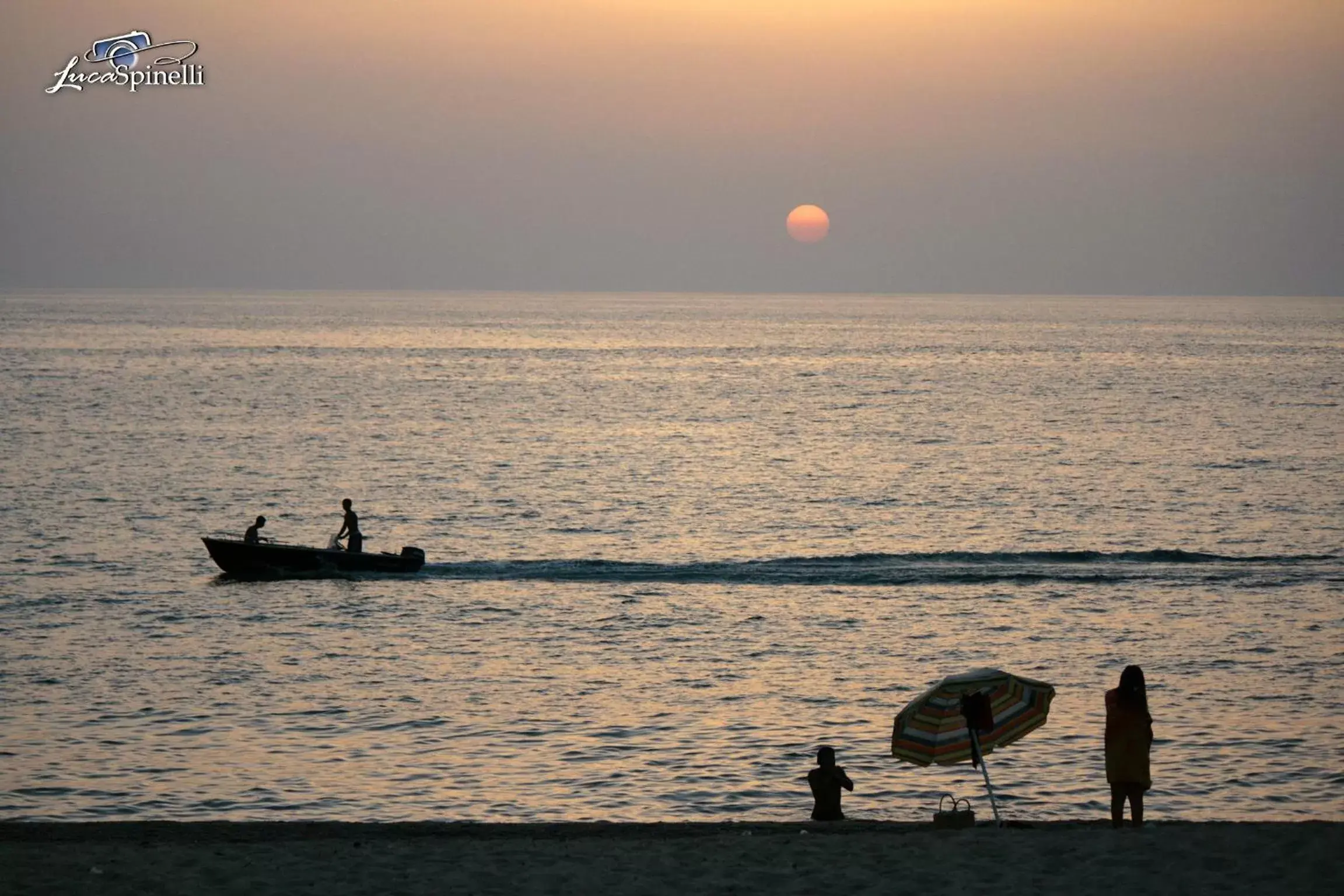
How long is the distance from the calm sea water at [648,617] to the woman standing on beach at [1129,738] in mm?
4300

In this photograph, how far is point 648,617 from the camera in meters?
33.8

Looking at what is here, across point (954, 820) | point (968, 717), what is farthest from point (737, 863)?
point (954, 820)

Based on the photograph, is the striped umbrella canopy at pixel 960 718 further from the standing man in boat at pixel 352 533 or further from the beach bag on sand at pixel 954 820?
the standing man in boat at pixel 352 533

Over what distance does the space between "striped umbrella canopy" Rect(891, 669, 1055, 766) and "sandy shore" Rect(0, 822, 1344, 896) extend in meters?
0.90

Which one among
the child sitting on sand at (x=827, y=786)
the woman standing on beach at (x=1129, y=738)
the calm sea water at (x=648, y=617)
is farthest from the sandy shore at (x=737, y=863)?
the calm sea water at (x=648, y=617)

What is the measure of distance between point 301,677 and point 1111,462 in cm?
4990

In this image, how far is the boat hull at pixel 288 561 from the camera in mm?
37562

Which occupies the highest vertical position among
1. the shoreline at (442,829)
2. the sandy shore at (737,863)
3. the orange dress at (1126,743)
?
the orange dress at (1126,743)

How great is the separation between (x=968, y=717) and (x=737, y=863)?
3203mm

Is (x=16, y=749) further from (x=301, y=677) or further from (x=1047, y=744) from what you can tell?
(x=1047, y=744)

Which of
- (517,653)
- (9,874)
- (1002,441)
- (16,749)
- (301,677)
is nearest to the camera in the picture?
(9,874)

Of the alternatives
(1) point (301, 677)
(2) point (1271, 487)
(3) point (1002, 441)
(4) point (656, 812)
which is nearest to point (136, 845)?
(4) point (656, 812)

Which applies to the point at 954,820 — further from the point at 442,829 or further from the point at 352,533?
the point at 352,533

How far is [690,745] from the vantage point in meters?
23.0
